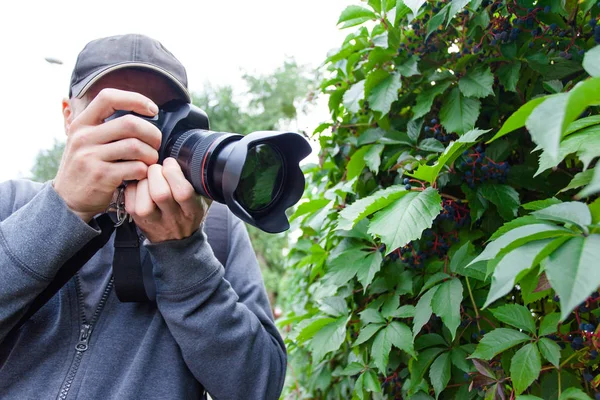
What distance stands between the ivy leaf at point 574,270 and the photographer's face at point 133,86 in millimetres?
730

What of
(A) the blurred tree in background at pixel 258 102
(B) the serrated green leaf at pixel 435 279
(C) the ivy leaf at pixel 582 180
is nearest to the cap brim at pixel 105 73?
(B) the serrated green leaf at pixel 435 279

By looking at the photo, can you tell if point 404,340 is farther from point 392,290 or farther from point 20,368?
point 20,368

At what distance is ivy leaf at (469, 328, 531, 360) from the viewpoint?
21.9 inches

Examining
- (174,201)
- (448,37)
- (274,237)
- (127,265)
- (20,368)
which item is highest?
(448,37)

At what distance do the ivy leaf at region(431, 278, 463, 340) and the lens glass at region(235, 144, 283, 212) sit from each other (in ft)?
0.96

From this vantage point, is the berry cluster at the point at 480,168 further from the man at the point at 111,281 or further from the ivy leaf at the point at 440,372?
the man at the point at 111,281

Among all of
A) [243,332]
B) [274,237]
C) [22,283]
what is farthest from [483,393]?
[274,237]

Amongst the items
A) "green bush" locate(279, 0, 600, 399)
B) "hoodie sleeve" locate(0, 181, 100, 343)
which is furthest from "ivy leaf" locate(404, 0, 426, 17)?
"hoodie sleeve" locate(0, 181, 100, 343)

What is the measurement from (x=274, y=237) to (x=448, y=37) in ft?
25.0

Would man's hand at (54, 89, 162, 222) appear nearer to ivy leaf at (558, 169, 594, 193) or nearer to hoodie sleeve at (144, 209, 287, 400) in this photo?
hoodie sleeve at (144, 209, 287, 400)

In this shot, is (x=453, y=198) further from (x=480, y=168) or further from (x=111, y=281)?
(x=111, y=281)

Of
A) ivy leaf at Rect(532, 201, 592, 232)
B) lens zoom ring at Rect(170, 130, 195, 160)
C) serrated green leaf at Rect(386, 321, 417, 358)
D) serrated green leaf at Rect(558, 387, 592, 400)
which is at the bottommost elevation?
serrated green leaf at Rect(386, 321, 417, 358)

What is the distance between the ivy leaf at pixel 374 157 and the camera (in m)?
0.78

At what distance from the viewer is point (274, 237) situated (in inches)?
327
